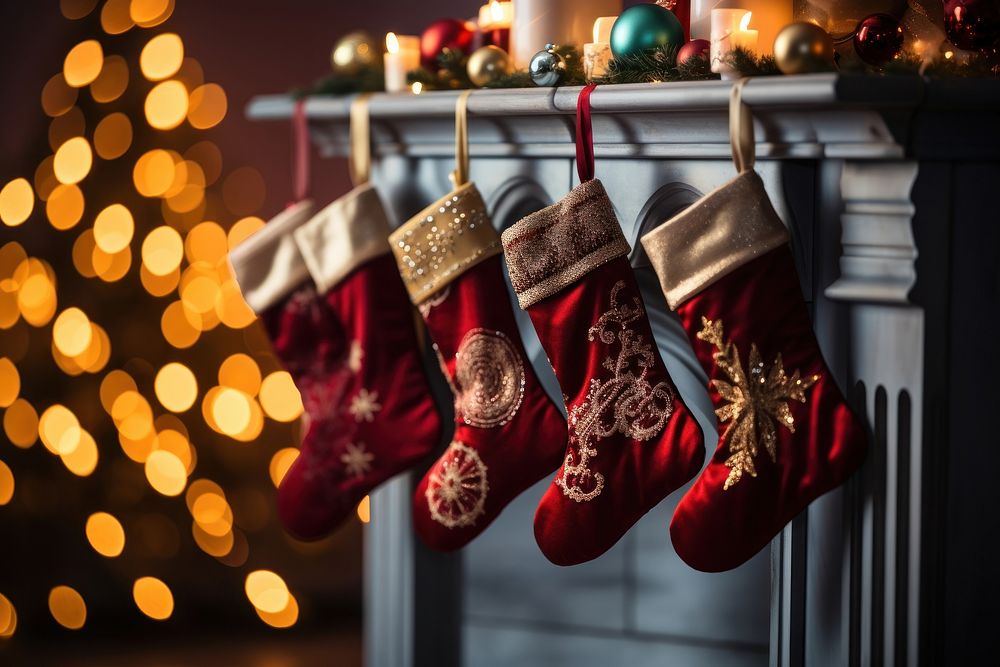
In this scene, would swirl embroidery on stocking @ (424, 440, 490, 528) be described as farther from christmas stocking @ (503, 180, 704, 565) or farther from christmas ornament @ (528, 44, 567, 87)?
christmas ornament @ (528, 44, 567, 87)

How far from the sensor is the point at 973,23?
4.01ft

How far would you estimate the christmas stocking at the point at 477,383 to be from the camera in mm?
1541

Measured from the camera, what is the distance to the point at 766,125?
4.25ft

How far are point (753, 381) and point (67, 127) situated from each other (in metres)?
1.70

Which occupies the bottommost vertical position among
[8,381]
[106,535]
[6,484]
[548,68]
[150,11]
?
[106,535]

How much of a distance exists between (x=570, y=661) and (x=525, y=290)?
1.98 feet

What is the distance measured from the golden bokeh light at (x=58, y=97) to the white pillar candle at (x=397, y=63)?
1038 millimetres

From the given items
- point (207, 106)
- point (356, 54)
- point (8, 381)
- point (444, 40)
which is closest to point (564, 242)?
point (444, 40)

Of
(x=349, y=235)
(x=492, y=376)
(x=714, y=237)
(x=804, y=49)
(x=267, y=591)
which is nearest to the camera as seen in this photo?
(x=804, y=49)

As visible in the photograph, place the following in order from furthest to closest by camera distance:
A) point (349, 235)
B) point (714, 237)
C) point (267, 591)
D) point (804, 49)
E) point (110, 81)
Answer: point (267, 591) < point (110, 81) < point (349, 235) < point (714, 237) < point (804, 49)

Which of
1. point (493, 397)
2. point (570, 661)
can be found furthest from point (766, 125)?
point (570, 661)

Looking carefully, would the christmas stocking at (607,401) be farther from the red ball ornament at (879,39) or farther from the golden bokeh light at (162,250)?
the golden bokeh light at (162,250)

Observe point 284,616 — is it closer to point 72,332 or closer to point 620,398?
point 72,332

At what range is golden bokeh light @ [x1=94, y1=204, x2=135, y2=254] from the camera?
2436 mm
